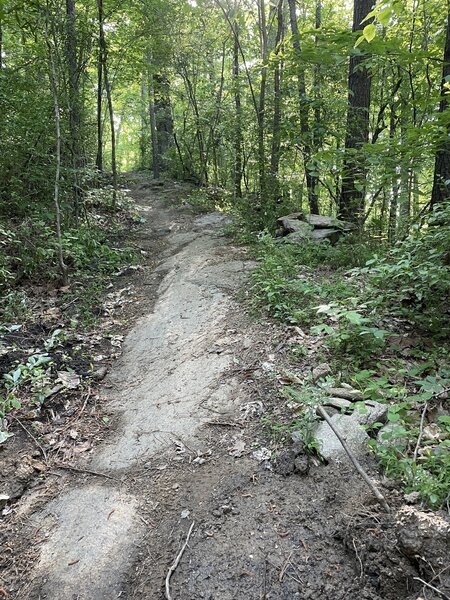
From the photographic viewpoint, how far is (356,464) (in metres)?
2.34

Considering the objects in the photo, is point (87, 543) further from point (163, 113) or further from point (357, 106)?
point (163, 113)

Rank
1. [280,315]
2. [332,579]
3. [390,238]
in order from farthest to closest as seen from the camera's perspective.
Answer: [390,238], [280,315], [332,579]

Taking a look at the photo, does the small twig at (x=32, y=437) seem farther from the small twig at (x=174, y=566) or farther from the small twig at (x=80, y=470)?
the small twig at (x=174, y=566)

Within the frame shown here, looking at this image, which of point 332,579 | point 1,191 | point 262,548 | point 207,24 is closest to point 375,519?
point 332,579

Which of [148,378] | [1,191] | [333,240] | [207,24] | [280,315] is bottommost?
[148,378]

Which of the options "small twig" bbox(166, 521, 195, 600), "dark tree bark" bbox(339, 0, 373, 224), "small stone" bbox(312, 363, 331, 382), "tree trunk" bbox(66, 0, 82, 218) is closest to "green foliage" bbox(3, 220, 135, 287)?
"tree trunk" bbox(66, 0, 82, 218)

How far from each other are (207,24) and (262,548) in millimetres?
14479

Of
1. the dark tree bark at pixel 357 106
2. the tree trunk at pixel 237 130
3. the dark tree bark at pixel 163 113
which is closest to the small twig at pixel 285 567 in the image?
the dark tree bark at pixel 357 106

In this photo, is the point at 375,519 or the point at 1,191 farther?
the point at 1,191

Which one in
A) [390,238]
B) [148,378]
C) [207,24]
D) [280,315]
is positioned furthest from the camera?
[207,24]

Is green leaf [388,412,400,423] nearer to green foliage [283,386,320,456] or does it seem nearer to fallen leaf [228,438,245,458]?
green foliage [283,386,320,456]

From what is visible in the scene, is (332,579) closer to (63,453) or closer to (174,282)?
(63,453)

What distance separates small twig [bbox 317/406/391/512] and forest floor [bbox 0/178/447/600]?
0.17 ft

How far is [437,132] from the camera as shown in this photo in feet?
13.6
